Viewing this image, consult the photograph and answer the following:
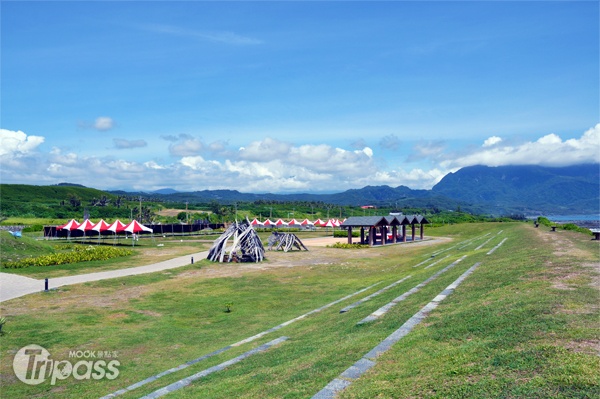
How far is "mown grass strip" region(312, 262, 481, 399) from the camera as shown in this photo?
7.48m

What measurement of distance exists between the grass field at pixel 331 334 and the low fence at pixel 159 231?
50.2 metres

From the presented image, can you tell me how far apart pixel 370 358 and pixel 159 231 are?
259 feet

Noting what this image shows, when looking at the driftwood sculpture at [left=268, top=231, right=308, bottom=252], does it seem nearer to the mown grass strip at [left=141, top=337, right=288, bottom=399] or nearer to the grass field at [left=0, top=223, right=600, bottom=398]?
the grass field at [left=0, top=223, right=600, bottom=398]

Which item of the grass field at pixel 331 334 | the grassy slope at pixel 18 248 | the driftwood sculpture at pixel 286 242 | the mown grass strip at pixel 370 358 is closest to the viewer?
the grass field at pixel 331 334

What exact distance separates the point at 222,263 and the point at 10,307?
63.3 feet

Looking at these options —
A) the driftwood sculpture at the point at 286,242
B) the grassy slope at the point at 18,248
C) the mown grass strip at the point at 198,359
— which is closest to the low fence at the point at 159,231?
the grassy slope at the point at 18,248

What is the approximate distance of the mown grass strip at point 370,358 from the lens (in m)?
7.48

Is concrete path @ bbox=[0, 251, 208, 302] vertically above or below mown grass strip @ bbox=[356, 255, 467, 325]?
below

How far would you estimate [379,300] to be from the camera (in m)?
17.5

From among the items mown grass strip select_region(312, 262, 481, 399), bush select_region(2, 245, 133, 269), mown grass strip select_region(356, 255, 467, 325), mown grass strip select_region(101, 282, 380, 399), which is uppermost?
mown grass strip select_region(312, 262, 481, 399)

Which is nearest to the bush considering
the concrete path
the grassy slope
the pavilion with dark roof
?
the grassy slope

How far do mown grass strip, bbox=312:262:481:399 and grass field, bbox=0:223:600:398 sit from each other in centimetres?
21

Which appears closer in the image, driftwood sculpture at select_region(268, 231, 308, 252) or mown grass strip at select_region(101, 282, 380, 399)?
mown grass strip at select_region(101, 282, 380, 399)

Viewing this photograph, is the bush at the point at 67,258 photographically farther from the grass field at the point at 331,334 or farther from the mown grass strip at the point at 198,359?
the mown grass strip at the point at 198,359
